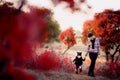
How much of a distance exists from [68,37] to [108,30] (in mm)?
975

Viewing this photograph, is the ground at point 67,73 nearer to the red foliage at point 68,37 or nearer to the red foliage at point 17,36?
the red foliage at point 68,37

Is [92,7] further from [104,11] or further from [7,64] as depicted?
[7,64]

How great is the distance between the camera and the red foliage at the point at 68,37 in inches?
364

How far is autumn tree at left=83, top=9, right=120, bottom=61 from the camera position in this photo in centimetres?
952

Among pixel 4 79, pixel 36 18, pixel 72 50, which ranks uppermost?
pixel 36 18

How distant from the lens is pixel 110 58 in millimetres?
9539

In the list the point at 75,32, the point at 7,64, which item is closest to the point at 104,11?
the point at 75,32

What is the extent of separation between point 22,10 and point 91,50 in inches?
69.8

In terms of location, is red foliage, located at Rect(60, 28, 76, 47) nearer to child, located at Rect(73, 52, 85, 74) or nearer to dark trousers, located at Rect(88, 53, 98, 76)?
child, located at Rect(73, 52, 85, 74)

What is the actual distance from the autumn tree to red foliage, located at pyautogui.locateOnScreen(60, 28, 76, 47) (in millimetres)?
497

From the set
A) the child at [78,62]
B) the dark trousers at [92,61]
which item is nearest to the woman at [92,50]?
the dark trousers at [92,61]

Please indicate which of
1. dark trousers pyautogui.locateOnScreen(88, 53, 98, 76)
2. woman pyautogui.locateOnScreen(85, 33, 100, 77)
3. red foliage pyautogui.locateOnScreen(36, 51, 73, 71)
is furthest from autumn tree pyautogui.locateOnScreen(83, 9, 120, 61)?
red foliage pyautogui.locateOnScreen(36, 51, 73, 71)

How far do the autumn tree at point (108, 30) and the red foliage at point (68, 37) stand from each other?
0.50 metres

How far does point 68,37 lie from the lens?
9.34 m
